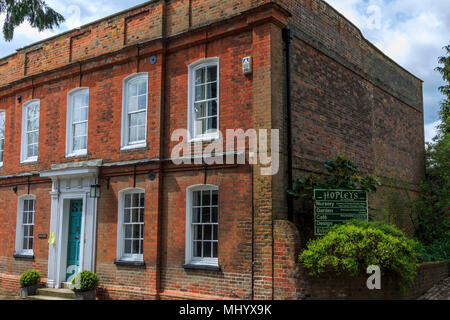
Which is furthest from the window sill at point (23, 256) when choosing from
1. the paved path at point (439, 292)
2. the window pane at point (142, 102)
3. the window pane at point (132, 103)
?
the paved path at point (439, 292)

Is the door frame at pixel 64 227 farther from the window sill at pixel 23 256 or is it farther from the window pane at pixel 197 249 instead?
the window pane at pixel 197 249

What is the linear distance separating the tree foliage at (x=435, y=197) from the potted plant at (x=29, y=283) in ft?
40.0

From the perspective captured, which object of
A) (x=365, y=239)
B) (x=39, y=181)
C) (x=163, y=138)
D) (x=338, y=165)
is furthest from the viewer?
(x=39, y=181)

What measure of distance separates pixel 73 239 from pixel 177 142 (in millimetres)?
4868

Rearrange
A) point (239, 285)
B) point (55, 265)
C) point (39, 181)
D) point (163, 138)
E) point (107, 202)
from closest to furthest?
1. point (239, 285)
2. point (163, 138)
3. point (107, 202)
4. point (55, 265)
5. point (39, 181)

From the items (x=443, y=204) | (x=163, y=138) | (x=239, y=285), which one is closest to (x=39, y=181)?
(x=163, y=138)

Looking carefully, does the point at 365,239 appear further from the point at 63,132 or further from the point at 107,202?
the point at 63,132

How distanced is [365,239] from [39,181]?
1066 cm

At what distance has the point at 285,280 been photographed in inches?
385

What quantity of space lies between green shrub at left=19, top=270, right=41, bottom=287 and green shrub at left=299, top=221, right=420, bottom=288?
337 inches

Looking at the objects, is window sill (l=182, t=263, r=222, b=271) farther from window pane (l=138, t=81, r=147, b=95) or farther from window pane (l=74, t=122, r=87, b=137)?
window pane (l=74, t=122, r=87, b=137)

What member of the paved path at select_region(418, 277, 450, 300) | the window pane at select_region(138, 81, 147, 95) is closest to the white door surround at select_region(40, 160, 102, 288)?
the window pane at select_region(138, 81, 147, 95)

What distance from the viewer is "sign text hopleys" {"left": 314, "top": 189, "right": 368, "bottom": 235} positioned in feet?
35.0

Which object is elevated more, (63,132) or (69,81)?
(69,81)
